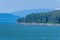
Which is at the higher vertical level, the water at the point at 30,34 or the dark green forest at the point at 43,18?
the dark green forest at the point at 43,18

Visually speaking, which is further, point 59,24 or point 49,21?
point 49,21

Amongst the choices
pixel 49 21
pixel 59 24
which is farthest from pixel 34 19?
pixel 59 24

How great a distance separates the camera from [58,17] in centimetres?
5231

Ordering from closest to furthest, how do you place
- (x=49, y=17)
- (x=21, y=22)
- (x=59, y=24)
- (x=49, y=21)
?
(x=59, y=24)
(x=49, y=21)
(x=49, y=17)
(x=21, y=22)

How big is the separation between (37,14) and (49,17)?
498 centimetres

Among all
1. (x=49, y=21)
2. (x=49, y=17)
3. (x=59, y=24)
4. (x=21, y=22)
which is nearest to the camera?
(x=59, y=24)

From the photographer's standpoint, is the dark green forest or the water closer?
the water

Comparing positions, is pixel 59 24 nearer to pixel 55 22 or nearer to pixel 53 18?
pixel 55 22

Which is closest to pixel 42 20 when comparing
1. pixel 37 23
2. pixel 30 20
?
pixel 37 23

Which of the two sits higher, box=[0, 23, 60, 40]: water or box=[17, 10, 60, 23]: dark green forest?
box=[17, 10, 60, 23]: dark green forest

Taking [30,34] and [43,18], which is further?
[43,18]

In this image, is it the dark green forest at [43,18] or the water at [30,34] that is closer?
the water at [30,34]

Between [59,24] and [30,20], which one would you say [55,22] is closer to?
[59,24]

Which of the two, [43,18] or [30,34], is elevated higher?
[43,18]
